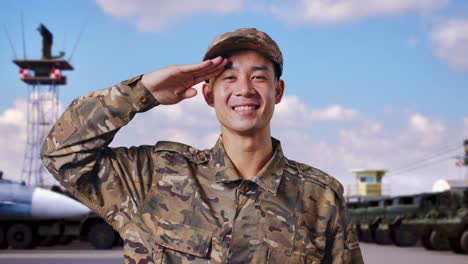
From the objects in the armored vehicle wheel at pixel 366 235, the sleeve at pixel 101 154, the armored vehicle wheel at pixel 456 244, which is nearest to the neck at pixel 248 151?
the sleeve at pixel 101 154

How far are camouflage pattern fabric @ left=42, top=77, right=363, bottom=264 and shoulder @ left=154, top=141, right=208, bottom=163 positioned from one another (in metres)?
0.02

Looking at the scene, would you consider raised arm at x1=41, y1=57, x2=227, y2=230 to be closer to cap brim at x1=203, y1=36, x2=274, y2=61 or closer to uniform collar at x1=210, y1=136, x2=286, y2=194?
cap brim at x1=203, y1=36, x2=274, y2=61

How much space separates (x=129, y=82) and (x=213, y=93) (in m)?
0.36

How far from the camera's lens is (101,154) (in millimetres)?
2678

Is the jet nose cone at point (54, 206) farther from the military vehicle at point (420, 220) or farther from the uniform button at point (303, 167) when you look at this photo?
the uniform button at point (303, 167)

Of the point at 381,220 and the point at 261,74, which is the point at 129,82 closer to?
the point at 261,74

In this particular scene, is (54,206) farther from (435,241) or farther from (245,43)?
(245,43)

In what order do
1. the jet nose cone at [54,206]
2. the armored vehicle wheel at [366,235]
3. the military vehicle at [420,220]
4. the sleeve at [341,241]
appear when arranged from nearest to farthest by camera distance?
the sleeve at [341,241] → the military vehicle at [420,220] → the jet nose cone at [54,206] → the armored vehicle wheel at [366,235]

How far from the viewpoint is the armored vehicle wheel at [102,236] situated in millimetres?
19344

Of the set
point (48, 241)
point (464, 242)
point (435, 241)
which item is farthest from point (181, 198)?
point (48, 241)

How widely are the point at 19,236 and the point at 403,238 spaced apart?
A: 486 inches

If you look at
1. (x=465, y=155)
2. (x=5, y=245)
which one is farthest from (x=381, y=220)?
(x=465, y=155)

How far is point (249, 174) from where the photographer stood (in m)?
2.77

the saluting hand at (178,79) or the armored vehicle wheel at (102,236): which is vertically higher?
the saluting hand at (178,79)
